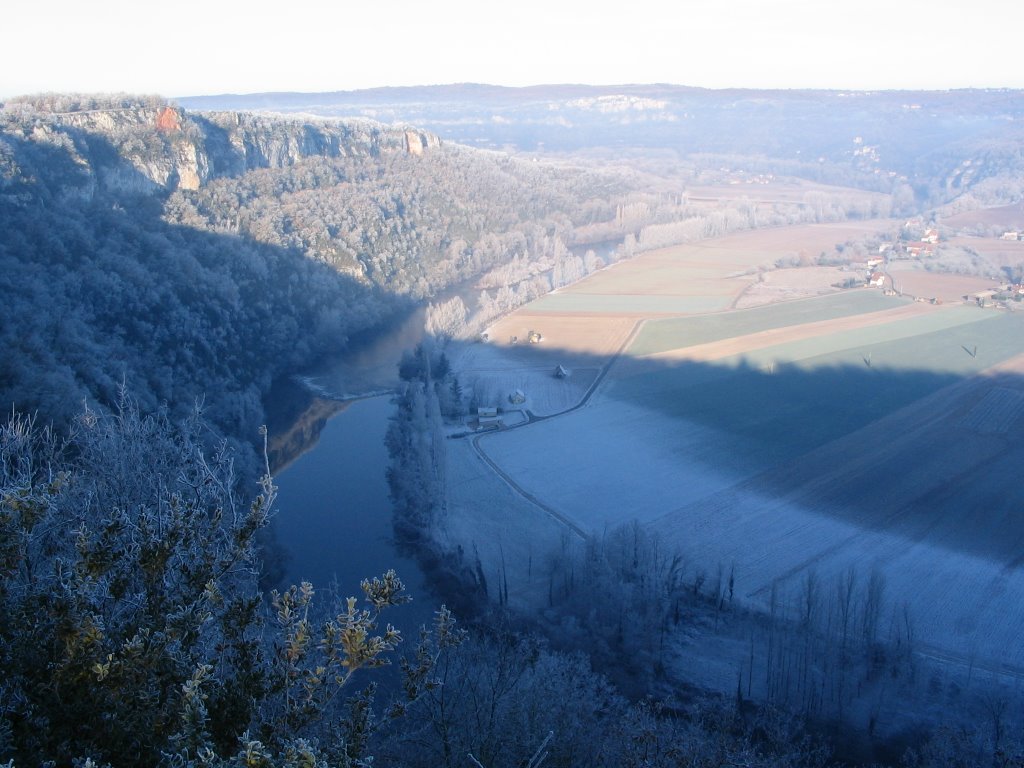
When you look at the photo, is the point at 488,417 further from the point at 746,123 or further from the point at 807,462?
the point at 746,123

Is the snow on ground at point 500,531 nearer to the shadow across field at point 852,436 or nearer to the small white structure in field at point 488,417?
the shadow across field at point 852,436

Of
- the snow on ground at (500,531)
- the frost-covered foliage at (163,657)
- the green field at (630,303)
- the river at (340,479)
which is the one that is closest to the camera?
the frost-covered foliage at (163,657)

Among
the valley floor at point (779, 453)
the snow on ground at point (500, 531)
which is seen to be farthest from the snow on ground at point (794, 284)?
the snow on ground at point (500, 531)

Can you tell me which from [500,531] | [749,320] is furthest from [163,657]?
[749,320]

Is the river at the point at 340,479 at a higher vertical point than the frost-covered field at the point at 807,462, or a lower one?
lower

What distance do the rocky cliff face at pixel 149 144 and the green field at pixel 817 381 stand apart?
56.1 feet

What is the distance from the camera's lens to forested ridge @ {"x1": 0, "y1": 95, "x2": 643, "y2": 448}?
1823 centimetres

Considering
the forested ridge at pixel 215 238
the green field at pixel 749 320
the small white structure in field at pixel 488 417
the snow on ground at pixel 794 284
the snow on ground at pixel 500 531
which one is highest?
the forested ridge at pixel 215 238

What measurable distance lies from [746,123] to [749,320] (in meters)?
49.3

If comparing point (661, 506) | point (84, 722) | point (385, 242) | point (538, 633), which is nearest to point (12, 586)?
point (84, 722)

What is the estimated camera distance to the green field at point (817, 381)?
19.5 meters

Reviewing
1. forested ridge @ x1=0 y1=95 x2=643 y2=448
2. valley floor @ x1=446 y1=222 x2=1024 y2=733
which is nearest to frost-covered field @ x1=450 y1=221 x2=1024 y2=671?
valley floor @ x1=446 y1=222 x2=1024 y2=733

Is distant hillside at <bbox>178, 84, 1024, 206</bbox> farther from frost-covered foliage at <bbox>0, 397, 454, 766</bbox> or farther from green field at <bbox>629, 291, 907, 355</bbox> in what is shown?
frost-covered foliage at <bbox>0, 397, 454, 766</bbox>

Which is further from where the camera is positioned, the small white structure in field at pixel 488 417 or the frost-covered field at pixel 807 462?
the small white structure in field at pixel 488 417
